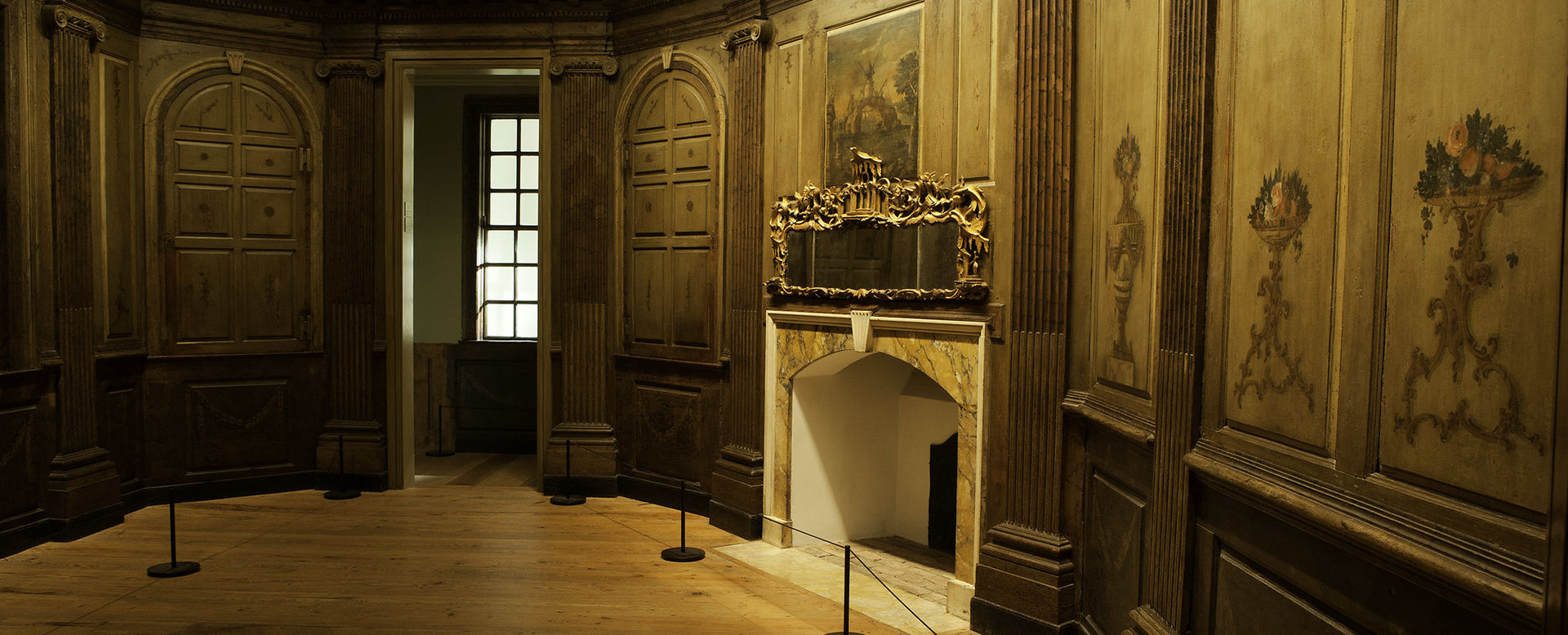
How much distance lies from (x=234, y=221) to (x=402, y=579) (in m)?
3.92

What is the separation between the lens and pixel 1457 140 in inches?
84.5

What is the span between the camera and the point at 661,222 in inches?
321

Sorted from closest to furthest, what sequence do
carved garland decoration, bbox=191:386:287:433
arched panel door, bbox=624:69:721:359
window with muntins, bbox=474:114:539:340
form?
1. arched panel door, bbox=624:69:721:359
2. carved garland decoration, bbox=191:386:287:433
3. window with muntins, bbox=474:114:539:340

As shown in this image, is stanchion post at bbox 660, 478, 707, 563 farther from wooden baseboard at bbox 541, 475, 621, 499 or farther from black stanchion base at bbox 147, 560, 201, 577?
black stanchion base at bbox 147, 560, 201, 577

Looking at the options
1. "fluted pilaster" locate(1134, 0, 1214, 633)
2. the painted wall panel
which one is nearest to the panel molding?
the painted wall panel

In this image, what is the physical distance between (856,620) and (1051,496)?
134 centimetres

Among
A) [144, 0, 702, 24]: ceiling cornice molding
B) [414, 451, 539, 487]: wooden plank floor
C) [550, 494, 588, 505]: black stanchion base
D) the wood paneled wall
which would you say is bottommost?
[414, 451, 539, 487]: wooden plank floor

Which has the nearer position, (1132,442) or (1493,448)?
(1493,448)

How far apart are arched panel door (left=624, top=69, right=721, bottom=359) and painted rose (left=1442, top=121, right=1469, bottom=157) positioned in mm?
5878

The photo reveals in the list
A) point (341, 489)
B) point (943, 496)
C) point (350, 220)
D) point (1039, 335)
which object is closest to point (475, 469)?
point (341, 489)

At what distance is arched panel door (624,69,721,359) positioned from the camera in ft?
25.7

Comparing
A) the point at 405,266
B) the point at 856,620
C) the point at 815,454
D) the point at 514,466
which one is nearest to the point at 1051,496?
the point at 856,620

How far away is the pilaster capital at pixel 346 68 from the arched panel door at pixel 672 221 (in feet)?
7.59

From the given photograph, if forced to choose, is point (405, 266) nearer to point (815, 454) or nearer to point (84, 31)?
point (84, 31)
